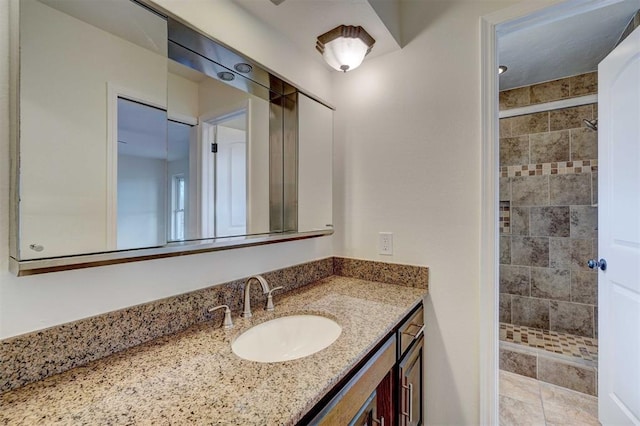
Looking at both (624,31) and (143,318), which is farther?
(624,31)

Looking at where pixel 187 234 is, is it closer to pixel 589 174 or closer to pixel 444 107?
pixel 444 107

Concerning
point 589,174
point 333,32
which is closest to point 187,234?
point 333,32

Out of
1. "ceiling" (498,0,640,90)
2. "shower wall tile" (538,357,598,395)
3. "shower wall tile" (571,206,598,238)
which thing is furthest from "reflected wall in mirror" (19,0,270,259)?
"shower wall tile" (571,206,598,238)

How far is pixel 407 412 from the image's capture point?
44.6 inches

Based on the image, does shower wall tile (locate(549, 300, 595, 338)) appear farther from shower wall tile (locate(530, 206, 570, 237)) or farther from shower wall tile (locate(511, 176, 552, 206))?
shower wall tile (locate(511, 176, 552, 206))

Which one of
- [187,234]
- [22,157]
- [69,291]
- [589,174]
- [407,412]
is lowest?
[407,412]

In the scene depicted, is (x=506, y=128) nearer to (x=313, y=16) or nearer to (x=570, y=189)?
(x=570, y=189)

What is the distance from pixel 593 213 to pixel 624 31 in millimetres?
1340

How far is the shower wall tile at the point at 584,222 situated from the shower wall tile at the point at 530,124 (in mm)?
749

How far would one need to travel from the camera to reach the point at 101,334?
0.74 m

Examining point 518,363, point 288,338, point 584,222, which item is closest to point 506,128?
point 584,222

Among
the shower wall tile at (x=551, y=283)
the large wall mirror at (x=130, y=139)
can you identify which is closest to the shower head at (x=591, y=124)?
the shower wall tile at (x=551, y=283)

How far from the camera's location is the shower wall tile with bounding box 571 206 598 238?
231 centimetres

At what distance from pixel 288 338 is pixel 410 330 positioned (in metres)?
0.52
